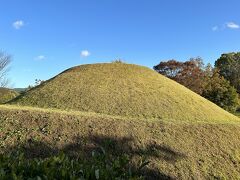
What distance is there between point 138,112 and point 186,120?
2.06 meters

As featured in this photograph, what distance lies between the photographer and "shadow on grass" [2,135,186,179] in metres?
10.9

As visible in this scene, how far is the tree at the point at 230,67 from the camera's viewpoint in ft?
206

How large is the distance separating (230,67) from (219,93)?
89.7 ft

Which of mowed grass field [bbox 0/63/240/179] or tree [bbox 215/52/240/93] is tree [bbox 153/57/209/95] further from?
tree [bbox 215/52/240/93]

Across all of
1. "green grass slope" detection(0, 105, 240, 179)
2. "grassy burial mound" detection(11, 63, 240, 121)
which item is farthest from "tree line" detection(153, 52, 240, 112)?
"green grass slope" detection(0, 105, 240, 179)

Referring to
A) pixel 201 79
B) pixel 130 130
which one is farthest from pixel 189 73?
pixel 130 130

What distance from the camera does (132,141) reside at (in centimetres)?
1227

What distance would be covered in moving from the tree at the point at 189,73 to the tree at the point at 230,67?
23.1 m

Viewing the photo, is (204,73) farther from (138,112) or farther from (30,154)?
(30,154)

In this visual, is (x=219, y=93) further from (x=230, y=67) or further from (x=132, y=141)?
(x=132, y=141)

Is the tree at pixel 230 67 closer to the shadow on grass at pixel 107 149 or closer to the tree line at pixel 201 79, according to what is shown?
the tree line at pixel 201 79

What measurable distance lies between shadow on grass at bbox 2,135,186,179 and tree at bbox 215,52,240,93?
50665mm

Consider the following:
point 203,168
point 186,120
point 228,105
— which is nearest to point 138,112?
point 186,120

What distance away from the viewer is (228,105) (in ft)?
140
